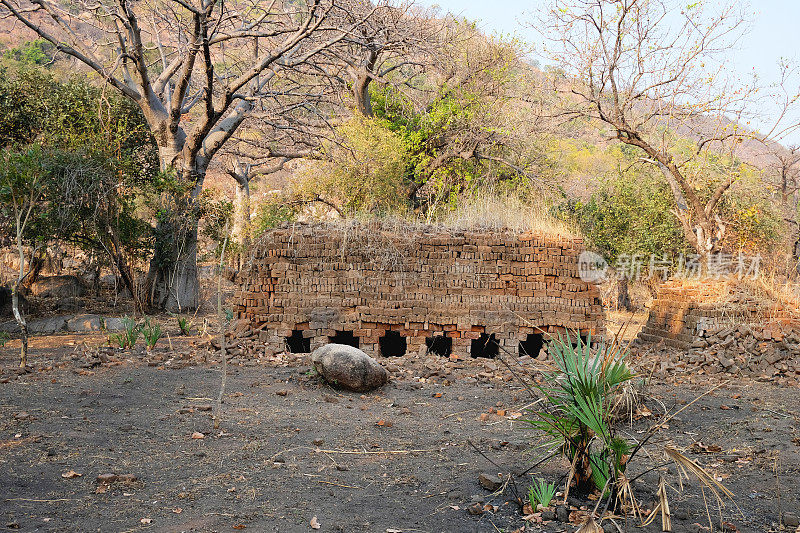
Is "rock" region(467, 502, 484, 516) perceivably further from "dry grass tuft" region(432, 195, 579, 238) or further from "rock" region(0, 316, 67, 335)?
"rock" region(0, 316, 67, 335)

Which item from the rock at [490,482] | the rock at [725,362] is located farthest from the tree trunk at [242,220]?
the rock at [490,482]

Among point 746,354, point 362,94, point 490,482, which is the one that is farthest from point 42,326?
point 746,354

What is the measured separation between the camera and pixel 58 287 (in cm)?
1441

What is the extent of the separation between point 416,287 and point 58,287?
9.34 m

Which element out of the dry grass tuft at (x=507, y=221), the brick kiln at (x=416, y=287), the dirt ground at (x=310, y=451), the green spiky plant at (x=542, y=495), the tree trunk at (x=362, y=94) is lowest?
the dirt ground at (x=310, y=451)

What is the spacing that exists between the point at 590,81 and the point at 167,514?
1470 centimetres

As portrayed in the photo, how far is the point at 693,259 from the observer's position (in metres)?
15.9

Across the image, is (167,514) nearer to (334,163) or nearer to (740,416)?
(740,416)

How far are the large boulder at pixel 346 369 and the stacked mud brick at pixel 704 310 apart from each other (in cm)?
528

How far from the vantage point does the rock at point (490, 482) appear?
4.31 metres

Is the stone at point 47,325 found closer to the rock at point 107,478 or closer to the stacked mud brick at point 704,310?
the rock at point 107,478

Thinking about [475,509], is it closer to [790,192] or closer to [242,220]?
[790,192]

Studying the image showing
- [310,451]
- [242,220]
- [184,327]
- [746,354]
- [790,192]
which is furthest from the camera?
[242,220]

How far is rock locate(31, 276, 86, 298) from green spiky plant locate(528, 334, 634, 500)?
518 inches
